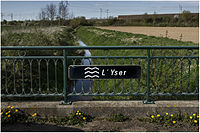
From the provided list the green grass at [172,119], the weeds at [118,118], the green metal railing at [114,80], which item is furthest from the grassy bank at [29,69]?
the green grass at [172,119]

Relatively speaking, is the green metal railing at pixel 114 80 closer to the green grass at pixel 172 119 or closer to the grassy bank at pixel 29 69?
the grassy bank at pixel 29 69

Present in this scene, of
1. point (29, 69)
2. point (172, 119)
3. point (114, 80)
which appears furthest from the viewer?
point (29, 69)

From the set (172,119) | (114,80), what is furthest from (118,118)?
(114,80)

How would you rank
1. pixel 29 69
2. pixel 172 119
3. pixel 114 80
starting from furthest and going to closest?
pixel 29 69
pixel 114 80
pixel 172 119

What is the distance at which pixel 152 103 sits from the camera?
478 centimetres

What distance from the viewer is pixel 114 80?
5379mm

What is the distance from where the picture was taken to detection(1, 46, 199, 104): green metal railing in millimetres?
4715

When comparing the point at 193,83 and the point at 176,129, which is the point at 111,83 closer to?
the point at 193,83

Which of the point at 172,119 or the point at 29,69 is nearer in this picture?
the point at 172,119

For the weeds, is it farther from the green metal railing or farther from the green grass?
the green metal railing

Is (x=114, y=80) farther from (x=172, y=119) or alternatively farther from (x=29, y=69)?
(x=29, y=69)

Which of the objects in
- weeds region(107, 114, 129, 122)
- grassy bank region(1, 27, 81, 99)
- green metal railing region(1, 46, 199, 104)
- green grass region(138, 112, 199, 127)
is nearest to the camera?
green grass region(138, 112, 199, 127)

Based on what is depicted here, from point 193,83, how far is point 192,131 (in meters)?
3.14

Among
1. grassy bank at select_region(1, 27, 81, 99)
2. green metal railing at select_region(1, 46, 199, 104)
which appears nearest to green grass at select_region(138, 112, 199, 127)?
green metal railing at select_region(1, 46, 199, 104)
